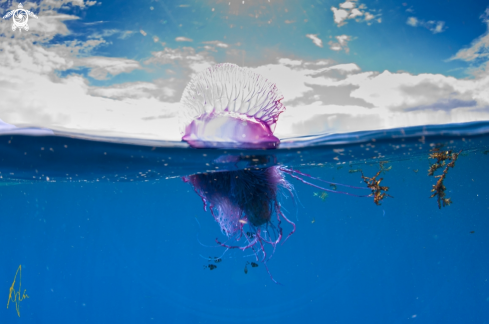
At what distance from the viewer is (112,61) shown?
534cm

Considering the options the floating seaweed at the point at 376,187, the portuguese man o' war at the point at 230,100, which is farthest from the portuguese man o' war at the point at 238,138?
the floating seaweed at the point at 376,187

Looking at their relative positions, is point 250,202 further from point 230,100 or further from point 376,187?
point 376,187

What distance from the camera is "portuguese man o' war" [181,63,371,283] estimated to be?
11.8ft

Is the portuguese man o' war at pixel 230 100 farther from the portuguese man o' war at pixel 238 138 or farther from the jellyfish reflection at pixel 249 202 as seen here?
the jellyfish reflection at pixel 249 202

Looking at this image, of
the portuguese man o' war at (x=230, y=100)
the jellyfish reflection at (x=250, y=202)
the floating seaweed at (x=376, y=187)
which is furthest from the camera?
the floating seaweed at (x=376, y=187)

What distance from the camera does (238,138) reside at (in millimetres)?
4352

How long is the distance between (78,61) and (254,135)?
3751mm

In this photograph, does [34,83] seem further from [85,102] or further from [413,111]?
[413,111]

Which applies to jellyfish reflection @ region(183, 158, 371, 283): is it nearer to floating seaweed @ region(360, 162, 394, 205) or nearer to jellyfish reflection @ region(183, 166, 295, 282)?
jellyfish reflection @ region(183, 166, 295, 282)

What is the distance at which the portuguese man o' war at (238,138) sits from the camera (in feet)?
11.8

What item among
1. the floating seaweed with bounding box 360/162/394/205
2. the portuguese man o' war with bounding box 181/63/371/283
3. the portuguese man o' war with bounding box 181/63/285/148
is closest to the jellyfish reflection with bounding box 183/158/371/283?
the portuguese man o' war with bounding box 181/63/371/283

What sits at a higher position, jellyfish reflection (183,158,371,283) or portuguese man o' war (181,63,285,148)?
portuguese man o' war (181,63,285,148)

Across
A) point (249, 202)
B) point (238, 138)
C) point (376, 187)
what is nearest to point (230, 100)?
point (238, 138)

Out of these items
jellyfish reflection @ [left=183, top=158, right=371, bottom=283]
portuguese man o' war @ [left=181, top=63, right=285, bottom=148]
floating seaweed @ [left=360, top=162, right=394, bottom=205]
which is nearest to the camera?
portuguese man o' war @ [left=181, top=63, right=285, bottom=148]
